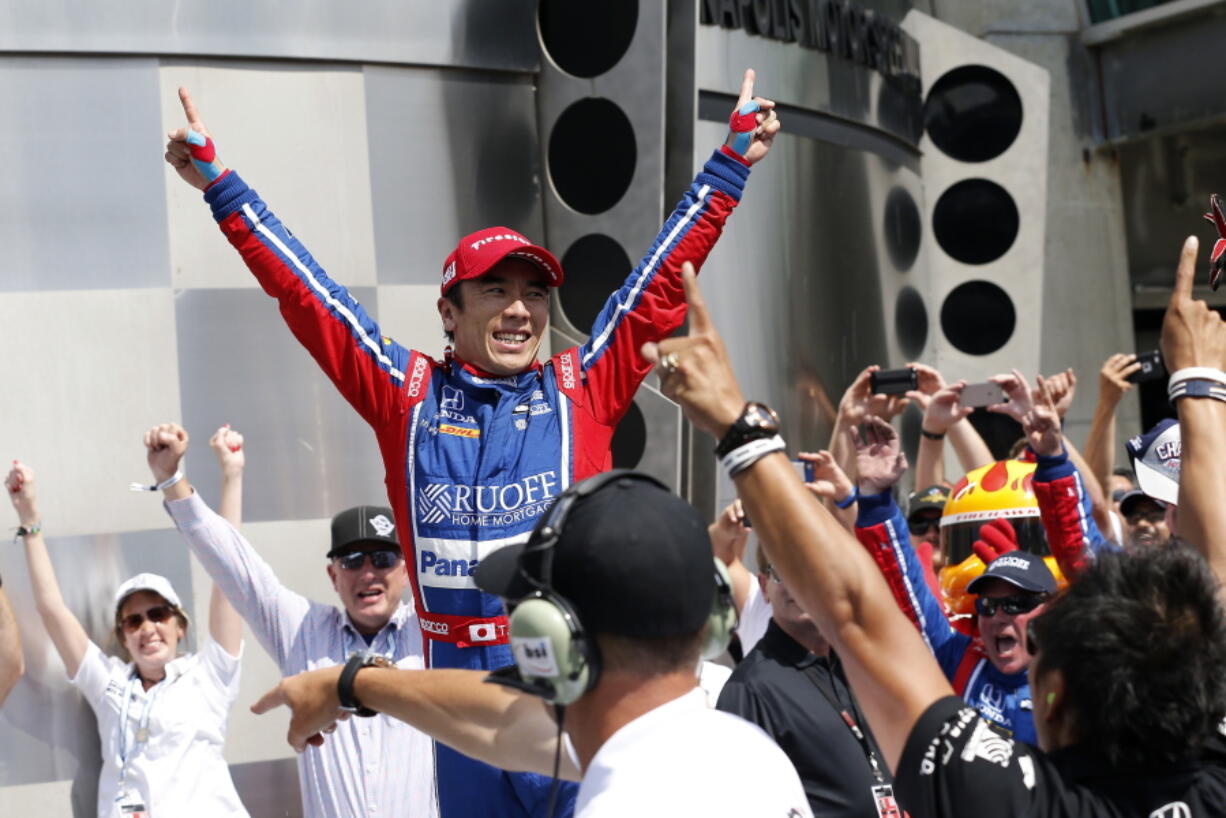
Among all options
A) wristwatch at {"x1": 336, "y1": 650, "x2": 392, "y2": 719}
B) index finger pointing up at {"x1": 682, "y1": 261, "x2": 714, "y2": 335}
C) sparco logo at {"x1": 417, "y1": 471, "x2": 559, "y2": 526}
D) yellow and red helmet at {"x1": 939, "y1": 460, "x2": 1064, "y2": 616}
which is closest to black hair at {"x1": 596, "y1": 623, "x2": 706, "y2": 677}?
index finger pointing up at {"x1": 682, "y1": 261, "x2": 714, "y2": 335}

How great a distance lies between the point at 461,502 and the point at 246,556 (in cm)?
200

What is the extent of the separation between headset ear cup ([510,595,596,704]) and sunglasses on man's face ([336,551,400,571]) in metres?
3.27

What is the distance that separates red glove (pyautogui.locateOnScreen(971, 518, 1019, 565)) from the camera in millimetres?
4719

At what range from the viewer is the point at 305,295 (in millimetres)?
3453

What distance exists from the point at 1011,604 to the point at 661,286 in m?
1.23

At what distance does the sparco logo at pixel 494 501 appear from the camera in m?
3.26

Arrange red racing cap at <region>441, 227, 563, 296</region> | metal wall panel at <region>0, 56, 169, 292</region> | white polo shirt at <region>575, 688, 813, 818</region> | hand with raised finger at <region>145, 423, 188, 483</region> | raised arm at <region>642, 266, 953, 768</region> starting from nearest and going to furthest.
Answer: white polo shirt at <region>575, 688, 813, 818</region>
raised arm at <region>642, 266, 953, 768</region>
red racing cap at <region>441, 227, 563, 296</region>
hand with raised finger at <region>145, 423, 188, 483</region>
metal wall panel at <region>0, 56, 169, 292</region>

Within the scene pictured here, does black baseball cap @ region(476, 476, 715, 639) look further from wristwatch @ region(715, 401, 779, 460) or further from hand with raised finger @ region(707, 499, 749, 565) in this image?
hand with raised finger @ region(707, 499, 749, 565)

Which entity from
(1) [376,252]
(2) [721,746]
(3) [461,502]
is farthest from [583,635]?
(1) [376,252]

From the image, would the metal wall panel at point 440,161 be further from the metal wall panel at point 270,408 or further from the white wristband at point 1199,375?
the white wristband at point 1199,375

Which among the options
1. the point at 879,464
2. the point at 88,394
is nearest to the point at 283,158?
the point at 88,394

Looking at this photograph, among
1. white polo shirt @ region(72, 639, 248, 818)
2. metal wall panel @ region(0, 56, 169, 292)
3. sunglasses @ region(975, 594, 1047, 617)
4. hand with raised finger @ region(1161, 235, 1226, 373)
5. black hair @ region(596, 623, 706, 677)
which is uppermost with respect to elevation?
metal wall panel @ region(0, 56, 169, 292)

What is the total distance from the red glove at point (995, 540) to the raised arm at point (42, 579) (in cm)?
A: 320

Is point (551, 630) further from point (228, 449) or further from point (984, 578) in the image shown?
point (228, 449)
